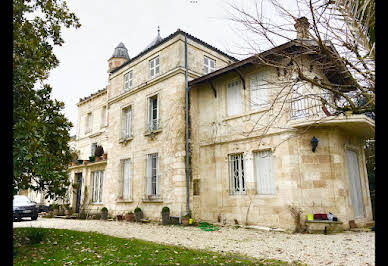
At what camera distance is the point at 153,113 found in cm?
1406

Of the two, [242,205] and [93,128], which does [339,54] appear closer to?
[242,205]

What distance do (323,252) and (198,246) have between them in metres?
2.81

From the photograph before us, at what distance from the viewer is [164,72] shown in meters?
13.3

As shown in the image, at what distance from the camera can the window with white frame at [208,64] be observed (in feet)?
45.5

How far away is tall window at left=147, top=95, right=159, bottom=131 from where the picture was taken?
13461 mm

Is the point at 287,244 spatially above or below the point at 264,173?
below

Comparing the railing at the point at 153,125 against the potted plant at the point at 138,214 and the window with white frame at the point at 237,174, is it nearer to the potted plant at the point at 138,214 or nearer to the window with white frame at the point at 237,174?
the potted plant at the point at 138,214

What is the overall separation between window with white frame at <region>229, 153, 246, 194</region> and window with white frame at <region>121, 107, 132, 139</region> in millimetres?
6326

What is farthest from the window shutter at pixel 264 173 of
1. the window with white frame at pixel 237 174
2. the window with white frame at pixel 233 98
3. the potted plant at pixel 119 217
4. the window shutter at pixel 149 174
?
the potted plant at pixel 119 217

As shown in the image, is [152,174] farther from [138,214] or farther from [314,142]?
[314,142]

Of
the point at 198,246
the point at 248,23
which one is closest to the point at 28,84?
the point at 248,23

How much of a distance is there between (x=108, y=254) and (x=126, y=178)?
29.6 feet

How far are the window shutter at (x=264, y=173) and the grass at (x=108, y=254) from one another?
15.3 ft

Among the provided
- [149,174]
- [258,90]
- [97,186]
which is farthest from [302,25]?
[97,186]
